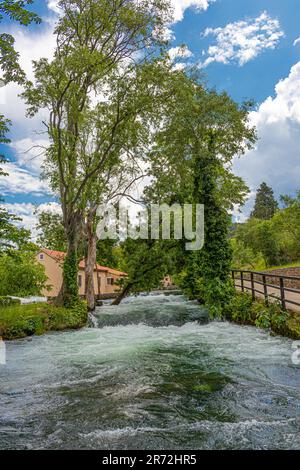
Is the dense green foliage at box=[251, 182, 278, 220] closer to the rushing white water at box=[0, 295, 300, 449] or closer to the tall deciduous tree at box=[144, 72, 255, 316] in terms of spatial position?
the tall deciduous tree at box=[144, 72, 255, 316]

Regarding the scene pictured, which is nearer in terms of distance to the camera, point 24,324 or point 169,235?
point 24,324

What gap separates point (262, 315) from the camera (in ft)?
34.0

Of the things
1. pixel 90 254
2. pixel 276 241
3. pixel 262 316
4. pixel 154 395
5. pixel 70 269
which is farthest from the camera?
pixel 276 241

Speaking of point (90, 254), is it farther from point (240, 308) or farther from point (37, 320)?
point (240, 308)

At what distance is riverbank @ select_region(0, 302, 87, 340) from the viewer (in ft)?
41.2

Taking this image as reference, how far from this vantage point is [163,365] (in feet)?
24.8

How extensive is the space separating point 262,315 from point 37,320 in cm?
877

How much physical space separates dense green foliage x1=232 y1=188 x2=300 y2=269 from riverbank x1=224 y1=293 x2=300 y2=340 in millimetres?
27120

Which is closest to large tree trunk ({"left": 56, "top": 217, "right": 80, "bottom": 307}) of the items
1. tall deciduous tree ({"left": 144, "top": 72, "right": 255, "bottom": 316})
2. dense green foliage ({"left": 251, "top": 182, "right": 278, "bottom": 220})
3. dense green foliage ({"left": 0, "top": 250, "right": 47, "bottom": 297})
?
tall deciduous tree ({"left": 144, "top": 72, "right": 255, "bottom": 316})

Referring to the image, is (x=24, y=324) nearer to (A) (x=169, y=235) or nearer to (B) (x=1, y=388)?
(B) (x=1, y=388)

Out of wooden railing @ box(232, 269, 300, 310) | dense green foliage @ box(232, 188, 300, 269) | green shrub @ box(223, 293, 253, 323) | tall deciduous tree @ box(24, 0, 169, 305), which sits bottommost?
green shrub @ box(223, 293, 253, 323)

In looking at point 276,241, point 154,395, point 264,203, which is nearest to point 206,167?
point 154,395
